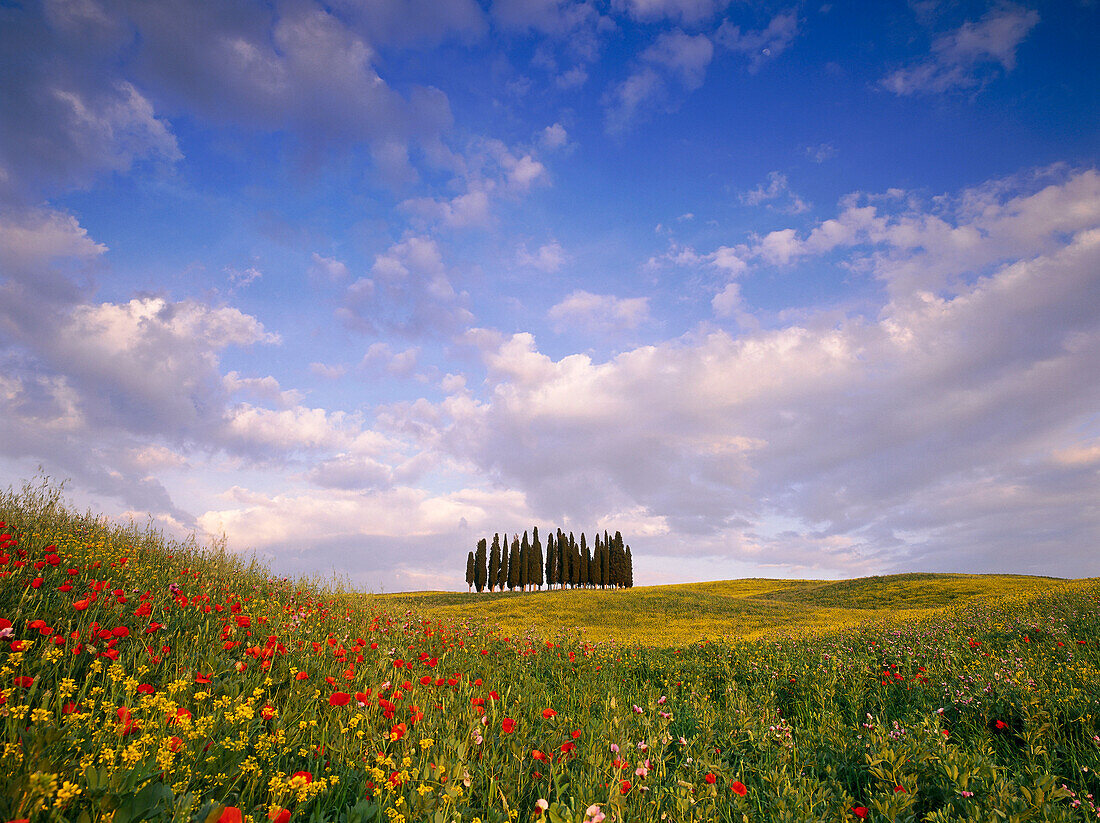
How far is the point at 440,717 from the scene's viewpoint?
567cm

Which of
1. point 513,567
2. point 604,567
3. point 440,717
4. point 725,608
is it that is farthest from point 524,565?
point 440,717

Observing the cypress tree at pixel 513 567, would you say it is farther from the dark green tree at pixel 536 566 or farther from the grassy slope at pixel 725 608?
the grassy slope at pixel 725 608

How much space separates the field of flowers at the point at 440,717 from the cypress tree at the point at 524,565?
56.4 metres

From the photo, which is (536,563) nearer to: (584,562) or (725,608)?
(584,562)

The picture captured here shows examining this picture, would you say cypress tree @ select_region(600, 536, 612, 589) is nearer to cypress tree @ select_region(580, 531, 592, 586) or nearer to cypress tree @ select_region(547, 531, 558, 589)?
cypress tree @ select_region(580, 531, 592, 586)

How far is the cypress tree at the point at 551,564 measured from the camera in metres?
67.6

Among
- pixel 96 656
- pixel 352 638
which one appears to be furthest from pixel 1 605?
pixel 352 638

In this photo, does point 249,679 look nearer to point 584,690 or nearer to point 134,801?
point 134,801

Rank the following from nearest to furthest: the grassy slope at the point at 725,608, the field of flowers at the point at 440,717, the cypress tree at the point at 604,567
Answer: the field of flowers at the point at 440,717 < the grassy slope at the point at 725,608 < the cypress tree at the point at 604,567

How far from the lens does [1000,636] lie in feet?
41.0

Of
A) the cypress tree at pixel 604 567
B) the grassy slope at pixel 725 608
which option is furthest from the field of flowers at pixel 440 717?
the cypress tree at pixel 604 567

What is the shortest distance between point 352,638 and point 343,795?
5065 mm

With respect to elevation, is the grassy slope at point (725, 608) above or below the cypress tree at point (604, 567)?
below

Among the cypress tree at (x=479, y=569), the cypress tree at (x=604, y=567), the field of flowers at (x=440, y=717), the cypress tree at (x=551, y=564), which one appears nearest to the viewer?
the field of flowers at (x=440, y=717)
